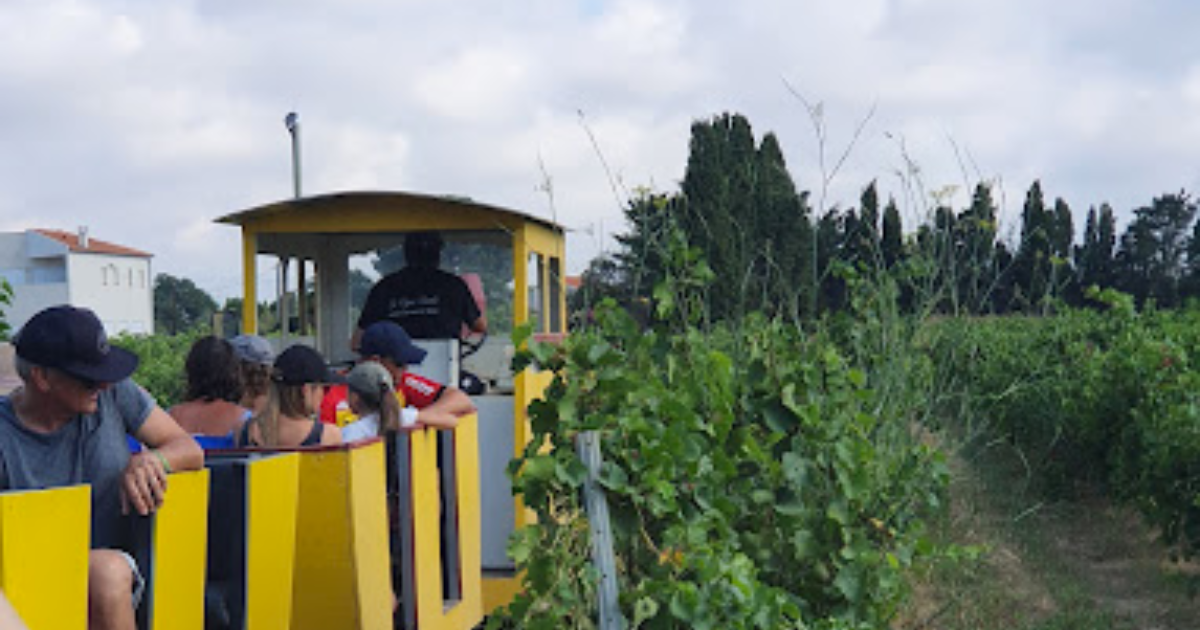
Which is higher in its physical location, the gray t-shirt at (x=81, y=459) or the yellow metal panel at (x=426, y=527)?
the gray t-shirt at (x=81, y=459)

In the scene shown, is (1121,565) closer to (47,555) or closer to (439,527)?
(439,527)

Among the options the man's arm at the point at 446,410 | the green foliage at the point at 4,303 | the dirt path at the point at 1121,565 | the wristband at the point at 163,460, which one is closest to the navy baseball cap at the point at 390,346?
the man's arm at the point at 446,410

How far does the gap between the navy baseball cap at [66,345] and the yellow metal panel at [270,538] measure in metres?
0.50

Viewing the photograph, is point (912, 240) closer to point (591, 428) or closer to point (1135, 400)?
point (591, 428)

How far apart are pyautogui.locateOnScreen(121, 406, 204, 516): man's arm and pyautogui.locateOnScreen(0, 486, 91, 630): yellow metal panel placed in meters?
0.39

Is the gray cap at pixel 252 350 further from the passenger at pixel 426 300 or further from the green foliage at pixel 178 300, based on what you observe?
the green foliage at pixel 178 300

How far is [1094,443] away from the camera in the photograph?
1121 centimetres

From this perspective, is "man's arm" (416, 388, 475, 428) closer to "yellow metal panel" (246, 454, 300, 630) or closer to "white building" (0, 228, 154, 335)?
"yellow metal panel" (246, 454, 300, 630)

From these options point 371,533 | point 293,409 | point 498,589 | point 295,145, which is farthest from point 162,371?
point 371,533

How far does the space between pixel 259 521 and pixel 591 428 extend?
1070 millimetres

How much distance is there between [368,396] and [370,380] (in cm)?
8

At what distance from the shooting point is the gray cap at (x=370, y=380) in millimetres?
5281

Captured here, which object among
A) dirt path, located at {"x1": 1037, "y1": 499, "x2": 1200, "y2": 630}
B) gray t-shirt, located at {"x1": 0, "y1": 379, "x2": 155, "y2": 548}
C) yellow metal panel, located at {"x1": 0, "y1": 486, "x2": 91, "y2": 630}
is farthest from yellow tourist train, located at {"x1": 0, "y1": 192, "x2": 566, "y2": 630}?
dirt path, located at {"x1": 1037, "y1": 499, "x2": 1200, "y2": 630}

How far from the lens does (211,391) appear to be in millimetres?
5191
